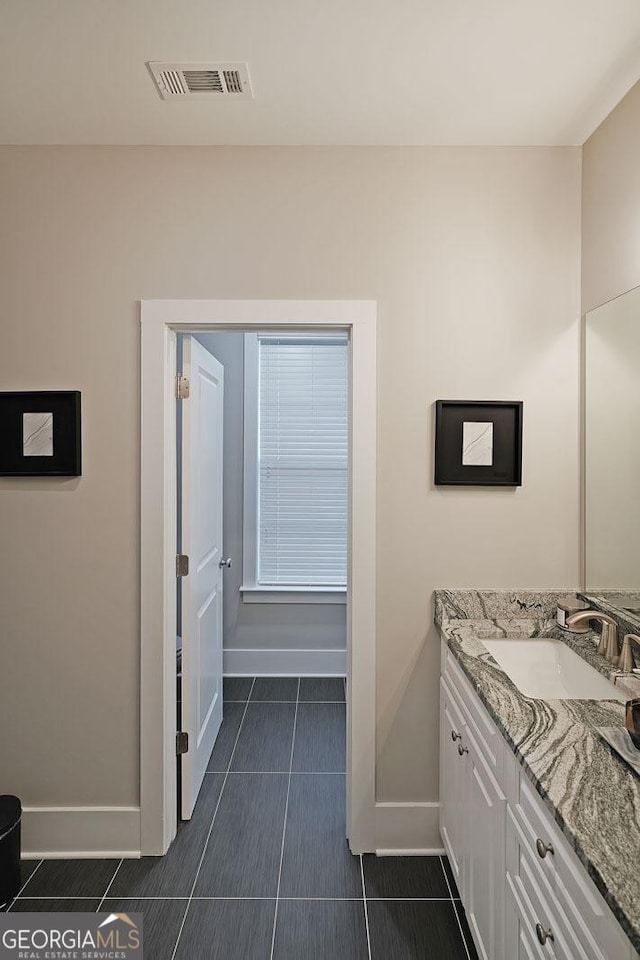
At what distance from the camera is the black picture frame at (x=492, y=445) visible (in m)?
2.24

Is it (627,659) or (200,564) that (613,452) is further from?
(200,564)

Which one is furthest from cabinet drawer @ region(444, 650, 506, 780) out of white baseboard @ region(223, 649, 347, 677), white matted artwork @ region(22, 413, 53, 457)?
white baseboard @ region(223, 649, 347, 677)

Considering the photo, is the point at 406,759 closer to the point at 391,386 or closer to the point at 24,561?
the point at 391,386

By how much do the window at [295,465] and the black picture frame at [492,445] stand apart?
1.73 metres

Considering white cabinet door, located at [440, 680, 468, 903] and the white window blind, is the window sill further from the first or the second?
white cabinet door, located at [440, 680, 468, 903]

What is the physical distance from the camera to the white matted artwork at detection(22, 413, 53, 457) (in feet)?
7.39

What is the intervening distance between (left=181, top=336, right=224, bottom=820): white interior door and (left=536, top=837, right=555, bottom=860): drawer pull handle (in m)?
1.58

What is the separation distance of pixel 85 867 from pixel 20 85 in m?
2.72

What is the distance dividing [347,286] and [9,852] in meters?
2.32

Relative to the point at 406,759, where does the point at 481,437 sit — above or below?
above

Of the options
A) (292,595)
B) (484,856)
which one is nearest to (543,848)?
(484,856)

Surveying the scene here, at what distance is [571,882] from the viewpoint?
105 centimetres

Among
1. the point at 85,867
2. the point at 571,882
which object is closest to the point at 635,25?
the point at 571,882

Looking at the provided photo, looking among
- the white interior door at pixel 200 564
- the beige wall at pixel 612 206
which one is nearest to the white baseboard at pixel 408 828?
the white interior door at pixel 200 564
